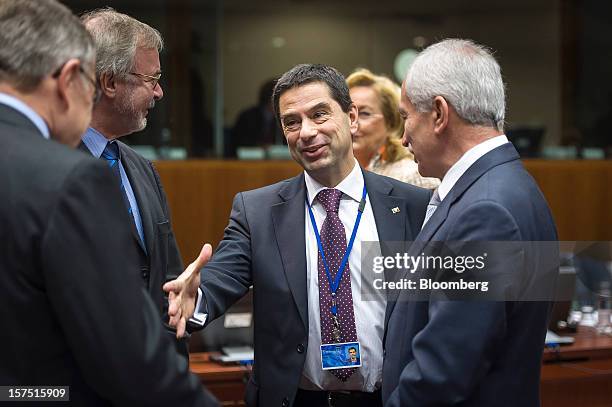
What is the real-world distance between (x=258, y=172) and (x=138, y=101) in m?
4.34

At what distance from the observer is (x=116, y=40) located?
2434 millimetres

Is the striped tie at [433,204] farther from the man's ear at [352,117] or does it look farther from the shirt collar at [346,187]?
the man's ear at [352,117]

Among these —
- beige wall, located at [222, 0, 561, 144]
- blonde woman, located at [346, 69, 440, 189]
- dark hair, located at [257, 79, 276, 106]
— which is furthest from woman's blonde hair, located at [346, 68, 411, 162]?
A: beige wall, located at [222, 0, 561, 144]

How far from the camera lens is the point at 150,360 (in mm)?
1461

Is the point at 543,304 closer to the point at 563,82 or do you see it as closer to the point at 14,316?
the point at 14,316

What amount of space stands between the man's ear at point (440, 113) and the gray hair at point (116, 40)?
962 mm

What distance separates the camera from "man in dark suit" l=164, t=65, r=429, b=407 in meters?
2.40

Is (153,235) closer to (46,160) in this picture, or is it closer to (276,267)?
(276,267)

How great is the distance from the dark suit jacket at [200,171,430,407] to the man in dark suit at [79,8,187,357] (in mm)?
167

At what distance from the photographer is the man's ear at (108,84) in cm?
242

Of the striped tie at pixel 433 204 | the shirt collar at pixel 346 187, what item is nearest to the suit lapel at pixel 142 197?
the shirt collar at pixel 346 187

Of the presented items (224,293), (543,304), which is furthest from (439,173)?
(224,293)

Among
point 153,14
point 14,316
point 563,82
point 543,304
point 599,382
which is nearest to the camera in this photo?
point 14,316

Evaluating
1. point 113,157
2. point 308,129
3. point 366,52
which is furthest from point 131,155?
point 366,52
